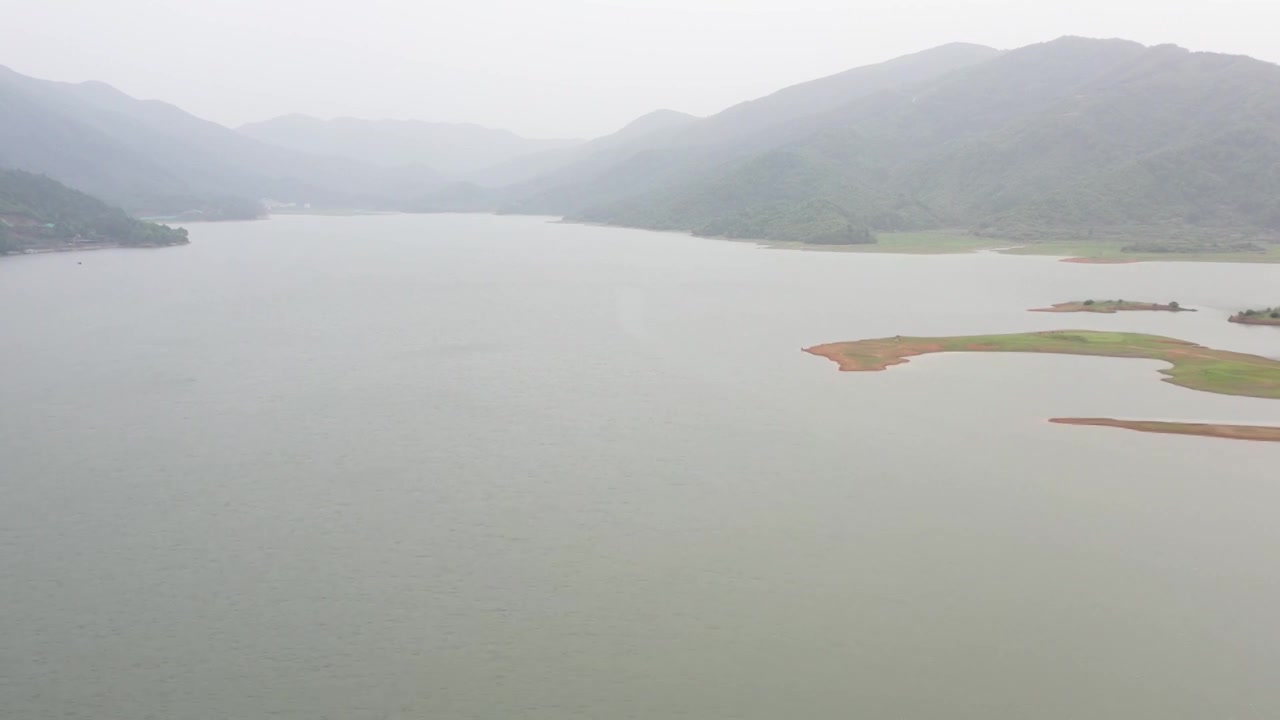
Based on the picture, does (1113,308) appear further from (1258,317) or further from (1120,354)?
(1120,354)

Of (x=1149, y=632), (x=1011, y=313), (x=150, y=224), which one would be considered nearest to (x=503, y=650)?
(x=1149, y=632)

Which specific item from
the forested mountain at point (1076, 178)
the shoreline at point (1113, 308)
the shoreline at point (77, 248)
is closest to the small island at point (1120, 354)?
the shoreline at point (1113, 308)

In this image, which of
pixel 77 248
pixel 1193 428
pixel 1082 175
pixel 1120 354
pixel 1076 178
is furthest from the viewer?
pixel 1082 175

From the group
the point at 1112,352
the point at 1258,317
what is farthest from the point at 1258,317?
the point at 1112,352

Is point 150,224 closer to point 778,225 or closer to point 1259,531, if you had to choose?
point 778,225

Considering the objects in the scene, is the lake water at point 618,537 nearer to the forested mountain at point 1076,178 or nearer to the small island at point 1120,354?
the small island at point 1120,354
